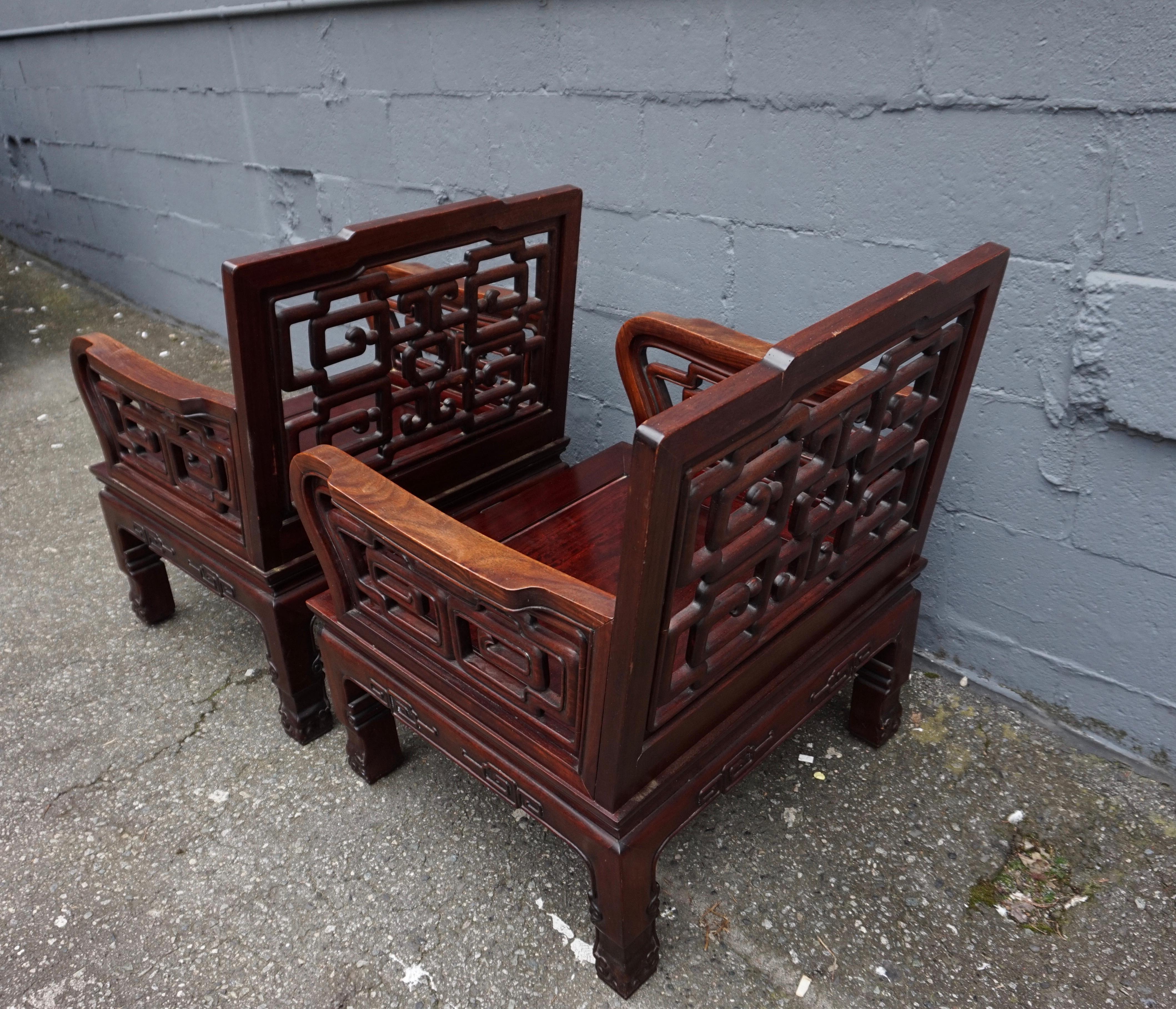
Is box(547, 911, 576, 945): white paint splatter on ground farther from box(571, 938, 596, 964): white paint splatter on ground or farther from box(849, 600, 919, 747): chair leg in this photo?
box(849, 600, 919, 747): chair leg

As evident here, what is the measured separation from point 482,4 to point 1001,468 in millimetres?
1911

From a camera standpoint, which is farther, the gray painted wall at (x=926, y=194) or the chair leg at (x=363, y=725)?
the chair leg at (x=363, y=725)

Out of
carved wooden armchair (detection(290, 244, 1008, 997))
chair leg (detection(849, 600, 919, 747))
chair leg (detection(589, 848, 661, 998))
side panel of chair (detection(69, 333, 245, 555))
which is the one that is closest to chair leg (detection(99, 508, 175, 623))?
side panel of chair (detection(69, 333, 245, 555))

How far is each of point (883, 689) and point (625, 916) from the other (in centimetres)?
87

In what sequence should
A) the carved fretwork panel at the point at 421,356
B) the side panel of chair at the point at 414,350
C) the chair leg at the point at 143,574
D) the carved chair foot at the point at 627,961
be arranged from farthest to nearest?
1. the chair leg at the point at 143,574
2. the carved fretwork panel at the point at 421,356
3. the side panel of chair at the point at 414,350
4. the carved chair foot at the point at 627,961

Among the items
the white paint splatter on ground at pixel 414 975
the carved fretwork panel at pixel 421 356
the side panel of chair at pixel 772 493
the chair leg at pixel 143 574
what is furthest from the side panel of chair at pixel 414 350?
the white paint splatter on ground at pixel 414 975

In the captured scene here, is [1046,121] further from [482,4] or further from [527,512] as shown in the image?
[482,4]

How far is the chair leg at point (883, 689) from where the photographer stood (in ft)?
6.50

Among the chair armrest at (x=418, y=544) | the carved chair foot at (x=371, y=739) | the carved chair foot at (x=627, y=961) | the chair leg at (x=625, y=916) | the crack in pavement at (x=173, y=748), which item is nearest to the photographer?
the chair armrest at (x=418, y=544)

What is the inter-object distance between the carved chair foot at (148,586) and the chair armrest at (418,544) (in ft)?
3.24

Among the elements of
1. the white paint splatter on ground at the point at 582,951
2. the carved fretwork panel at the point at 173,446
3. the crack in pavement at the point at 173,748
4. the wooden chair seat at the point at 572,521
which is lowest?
the crack in pavement at the point at 173,748

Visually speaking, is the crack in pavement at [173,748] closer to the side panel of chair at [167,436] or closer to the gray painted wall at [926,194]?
the side panel of chair at [167,436]

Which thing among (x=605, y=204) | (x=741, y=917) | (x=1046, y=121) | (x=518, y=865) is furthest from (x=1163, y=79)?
(x=518, y=865)

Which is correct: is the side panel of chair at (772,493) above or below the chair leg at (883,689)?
above
